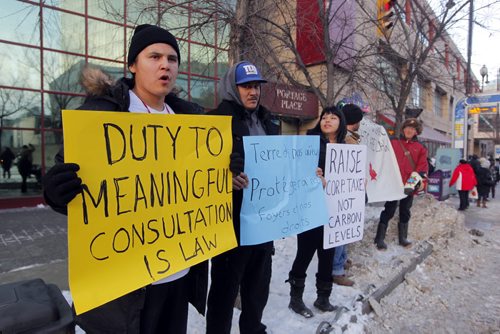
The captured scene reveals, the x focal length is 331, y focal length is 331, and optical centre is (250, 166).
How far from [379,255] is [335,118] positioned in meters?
2.69

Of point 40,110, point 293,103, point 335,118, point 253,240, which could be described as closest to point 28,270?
point 253,240

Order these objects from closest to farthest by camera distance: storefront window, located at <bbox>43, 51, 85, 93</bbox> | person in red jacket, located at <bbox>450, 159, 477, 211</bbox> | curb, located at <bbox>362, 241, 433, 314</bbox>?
curb, located at <bbox>362, 241, 433, 314</bbox>, storefront window, located at <bbox>43, 51, 85, 93</bbox>, person in red jacket, located at <bbox>450, 159, 477, 211</bbox>

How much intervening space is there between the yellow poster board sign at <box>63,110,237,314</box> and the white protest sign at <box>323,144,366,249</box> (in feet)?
4.25

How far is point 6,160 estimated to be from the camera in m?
9.26

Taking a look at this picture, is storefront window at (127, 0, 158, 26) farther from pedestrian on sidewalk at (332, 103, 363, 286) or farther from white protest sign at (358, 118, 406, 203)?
white protest sign at (358, 118, 406, 203)

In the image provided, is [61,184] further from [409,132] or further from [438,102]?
[438,102]

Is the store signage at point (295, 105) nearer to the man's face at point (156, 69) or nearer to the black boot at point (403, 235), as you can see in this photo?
the black boot at point (403, 235)

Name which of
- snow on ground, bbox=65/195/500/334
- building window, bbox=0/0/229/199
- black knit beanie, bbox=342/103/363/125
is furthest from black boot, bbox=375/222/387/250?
building window, bbox=0/0/229/199

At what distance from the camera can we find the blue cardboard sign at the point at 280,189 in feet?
7.41

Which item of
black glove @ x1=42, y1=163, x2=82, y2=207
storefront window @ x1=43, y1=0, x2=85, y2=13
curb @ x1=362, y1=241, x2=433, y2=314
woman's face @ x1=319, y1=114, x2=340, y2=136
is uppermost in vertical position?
storefront window @ x1=43, y1=0, x2=85, y2=13

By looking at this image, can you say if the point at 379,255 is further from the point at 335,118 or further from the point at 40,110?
the point at 40,110

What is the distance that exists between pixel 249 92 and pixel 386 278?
3.04 m

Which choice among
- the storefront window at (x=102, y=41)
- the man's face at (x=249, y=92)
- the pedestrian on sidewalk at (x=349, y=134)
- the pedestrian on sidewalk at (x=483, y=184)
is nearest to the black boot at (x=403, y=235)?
the pedestrian on sidewalk at (x=349, y=134)

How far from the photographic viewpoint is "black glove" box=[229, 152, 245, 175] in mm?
2010
